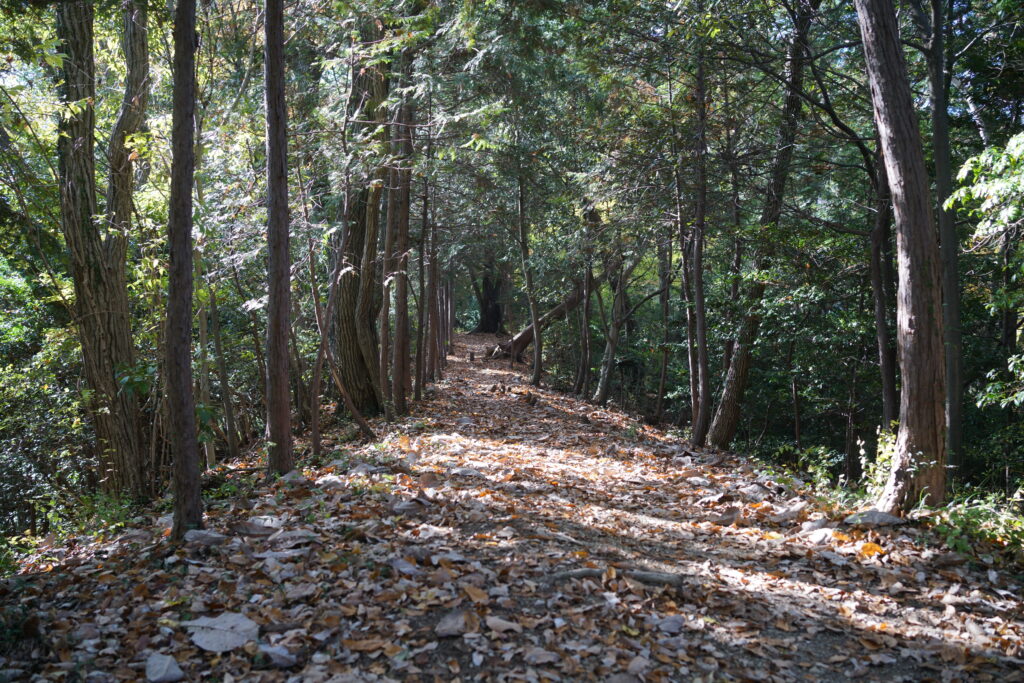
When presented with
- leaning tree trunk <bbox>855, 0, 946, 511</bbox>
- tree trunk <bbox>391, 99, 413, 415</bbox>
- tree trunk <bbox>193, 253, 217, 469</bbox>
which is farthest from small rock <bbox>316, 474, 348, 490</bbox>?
leaning tree trunk <bbox>855, 0, 946, 511</bbox>

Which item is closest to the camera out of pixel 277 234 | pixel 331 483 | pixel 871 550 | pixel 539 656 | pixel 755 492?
pixel 539 656

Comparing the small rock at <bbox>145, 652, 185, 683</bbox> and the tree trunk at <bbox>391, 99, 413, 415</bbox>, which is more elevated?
the tree trunk at <bbox>391, 99, 413, 415</bbox>

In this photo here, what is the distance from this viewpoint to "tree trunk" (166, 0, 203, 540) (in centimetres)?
489

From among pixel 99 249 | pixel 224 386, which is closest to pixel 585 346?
pixel 224 386

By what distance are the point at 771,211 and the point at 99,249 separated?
9578 mm

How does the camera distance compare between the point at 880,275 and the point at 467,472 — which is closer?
the point at 467,472

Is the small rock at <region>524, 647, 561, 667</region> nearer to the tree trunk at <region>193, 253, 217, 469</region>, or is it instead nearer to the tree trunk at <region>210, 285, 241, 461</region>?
the tree trunk at <region>193, 253, 217, 469</region>

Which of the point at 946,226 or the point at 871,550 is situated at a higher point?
the point at 946,226

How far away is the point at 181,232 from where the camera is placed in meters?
4.94

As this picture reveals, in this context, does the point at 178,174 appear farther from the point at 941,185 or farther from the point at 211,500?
the point at 941,185

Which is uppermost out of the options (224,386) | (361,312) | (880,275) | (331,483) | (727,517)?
(880,275)

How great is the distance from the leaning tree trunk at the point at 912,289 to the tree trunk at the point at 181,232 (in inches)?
225

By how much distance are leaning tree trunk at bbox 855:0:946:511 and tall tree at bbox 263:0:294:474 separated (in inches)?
216

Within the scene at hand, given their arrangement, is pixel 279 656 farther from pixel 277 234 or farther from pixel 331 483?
pixel 277 234
